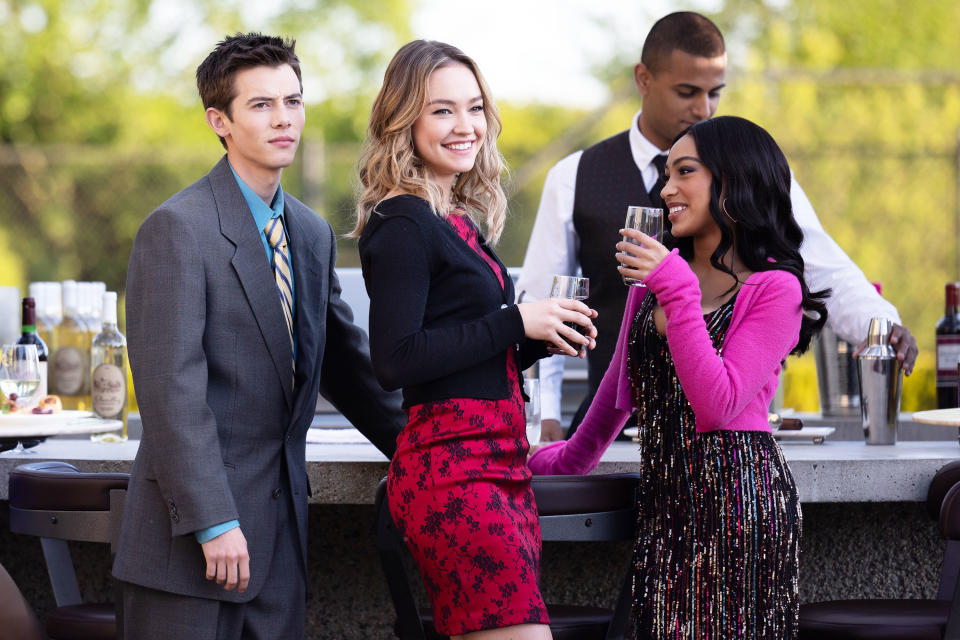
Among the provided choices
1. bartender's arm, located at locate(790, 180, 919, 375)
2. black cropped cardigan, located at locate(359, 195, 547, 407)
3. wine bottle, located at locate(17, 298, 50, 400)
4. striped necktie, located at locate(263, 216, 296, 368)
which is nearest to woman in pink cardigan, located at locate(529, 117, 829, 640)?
black cropped cardigan, located at locate(359, 195, 547, 407)

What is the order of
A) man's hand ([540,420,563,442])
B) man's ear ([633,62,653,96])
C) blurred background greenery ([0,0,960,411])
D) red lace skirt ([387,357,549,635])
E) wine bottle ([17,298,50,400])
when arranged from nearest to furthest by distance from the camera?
red lace skirt ([387,357,549,635]) < man's hand ([540,420,563,442]) < wine bottle ([17,298,50,400]) < man's ear ([633,62,653,96]) < blurred background greenery ([0,0,960,411])

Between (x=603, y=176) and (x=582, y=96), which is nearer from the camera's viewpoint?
(x=603, y=176)

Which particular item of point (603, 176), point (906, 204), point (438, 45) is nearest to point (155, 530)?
point (438, 45)

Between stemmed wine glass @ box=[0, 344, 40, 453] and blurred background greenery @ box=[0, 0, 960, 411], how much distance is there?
542 centimetres

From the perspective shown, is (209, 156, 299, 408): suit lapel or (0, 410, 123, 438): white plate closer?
(209, 156, 299, 408): suit lapel

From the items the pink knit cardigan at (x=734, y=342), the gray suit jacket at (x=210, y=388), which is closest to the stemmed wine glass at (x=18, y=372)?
the gray suit jacket at (x=210, y=388)

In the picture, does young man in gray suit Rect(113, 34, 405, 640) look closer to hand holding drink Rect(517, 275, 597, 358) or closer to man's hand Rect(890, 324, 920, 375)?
hand holding drink Rect(517, 275, 597, 358)

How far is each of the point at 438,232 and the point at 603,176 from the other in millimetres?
1490

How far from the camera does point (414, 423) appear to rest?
1.85 meters

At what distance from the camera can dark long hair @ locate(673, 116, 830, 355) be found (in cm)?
199

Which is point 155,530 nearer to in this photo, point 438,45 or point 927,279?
point 438,45

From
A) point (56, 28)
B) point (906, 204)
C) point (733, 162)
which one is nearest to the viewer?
point (733, 162)

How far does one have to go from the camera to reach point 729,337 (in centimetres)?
193

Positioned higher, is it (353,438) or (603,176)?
(603,176)
